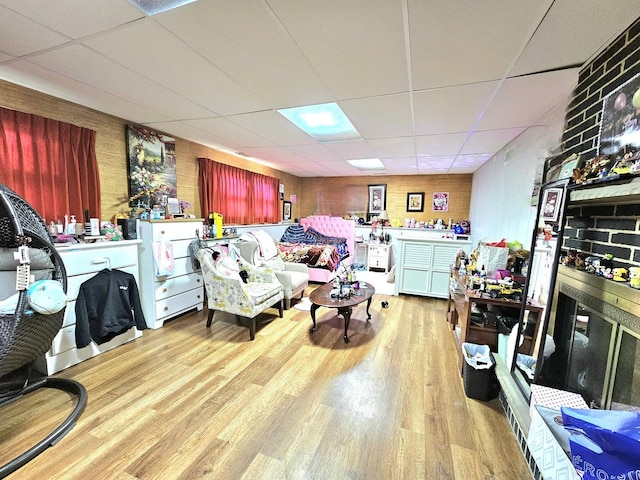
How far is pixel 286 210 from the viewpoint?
6.45m

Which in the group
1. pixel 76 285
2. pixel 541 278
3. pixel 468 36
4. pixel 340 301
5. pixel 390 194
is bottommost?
pixel 340 301

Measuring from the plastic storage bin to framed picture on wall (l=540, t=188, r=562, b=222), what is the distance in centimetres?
112

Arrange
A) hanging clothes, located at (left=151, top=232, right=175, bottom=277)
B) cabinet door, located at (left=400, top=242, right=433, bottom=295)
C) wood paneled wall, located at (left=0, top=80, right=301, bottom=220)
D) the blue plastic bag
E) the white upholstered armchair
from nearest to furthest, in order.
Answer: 1. the blue plastic bag
2. wood paneled wall, located at (left=0, top=80, right=301, bottom=220)
3. hanging clothes, located at (left=151, top=232, right=175, bottom=277)
4. the white upholstered armchair
5. cabinet door, located at (left=400, top=242, right=433, bottom=295)

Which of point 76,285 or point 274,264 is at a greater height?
point 76,285

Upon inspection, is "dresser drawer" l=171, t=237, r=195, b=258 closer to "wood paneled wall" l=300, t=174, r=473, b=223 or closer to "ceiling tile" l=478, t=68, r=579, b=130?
"ceiling tile" l=478, t=68, r=579, b=130

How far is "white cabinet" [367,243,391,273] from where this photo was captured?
19.3 feet

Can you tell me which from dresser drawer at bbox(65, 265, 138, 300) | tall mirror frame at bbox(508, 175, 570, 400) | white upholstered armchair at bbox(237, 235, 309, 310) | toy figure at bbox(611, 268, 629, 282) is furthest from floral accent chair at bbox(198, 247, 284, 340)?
toy figure at bbox(611, 268, 629, 282)

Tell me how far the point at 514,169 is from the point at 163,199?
4432 mm

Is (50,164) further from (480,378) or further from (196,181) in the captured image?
(480,378)

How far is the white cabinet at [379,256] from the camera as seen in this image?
5883mm

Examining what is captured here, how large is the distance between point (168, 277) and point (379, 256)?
434cm

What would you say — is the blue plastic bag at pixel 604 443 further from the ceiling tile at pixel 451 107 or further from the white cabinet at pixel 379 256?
the white cabinet at pixel 379 256

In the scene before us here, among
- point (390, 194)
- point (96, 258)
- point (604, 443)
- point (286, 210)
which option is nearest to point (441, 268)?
point (390, 194)

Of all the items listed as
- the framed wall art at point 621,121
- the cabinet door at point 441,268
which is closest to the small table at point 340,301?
the cabinet door at point 441,268
